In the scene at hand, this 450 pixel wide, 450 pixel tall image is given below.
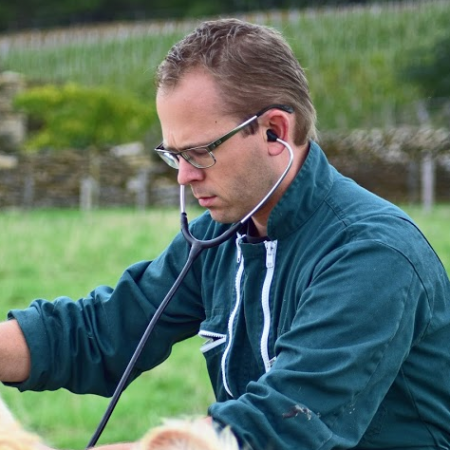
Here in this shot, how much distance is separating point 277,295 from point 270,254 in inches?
4.4

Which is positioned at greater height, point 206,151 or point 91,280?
point 206,151

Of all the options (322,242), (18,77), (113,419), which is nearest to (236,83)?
(322,242)

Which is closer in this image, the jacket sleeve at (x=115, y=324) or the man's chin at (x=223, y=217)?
the man's chin at (x=223, y=217)

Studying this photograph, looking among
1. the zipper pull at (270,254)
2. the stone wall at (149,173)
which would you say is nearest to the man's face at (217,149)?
the zipper pull at (270,254)

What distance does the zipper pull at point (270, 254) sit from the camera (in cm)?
276

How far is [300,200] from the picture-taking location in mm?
2697

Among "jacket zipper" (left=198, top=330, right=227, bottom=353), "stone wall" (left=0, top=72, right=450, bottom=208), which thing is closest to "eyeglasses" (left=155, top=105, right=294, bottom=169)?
"jacket zipper" (left=198, top=330, right=227, bottom=353)

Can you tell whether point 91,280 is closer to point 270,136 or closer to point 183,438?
point 270,136

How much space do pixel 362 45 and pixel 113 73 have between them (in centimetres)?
897

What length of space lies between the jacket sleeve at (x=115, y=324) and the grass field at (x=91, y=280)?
231cm

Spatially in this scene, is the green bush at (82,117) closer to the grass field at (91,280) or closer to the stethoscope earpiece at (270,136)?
the grass field at (91,280)

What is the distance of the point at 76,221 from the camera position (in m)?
15.5

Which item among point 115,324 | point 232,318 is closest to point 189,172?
point 232,318

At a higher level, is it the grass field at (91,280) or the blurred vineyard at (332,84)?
the grass field at (91,280)
